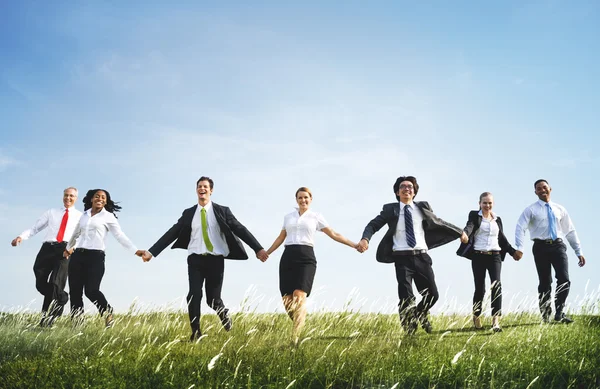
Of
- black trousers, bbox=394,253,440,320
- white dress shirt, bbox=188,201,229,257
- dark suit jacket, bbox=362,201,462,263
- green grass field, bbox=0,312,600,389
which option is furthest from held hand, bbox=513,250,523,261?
white dress shirt, bbox=188,201,229,257

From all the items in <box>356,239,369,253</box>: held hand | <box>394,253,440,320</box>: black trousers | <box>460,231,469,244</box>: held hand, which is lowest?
<box>394,253,440,320</box>: black trousers

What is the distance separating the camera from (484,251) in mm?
11438

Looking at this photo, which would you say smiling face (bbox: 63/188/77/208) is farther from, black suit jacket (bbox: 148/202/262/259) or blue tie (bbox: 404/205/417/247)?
blue tie (bbox: 404/205/417/247)

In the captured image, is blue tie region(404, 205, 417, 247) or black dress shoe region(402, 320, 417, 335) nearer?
black dress shoe region(402, 320, 417, 335)

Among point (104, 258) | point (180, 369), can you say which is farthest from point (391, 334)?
point (104, 258)

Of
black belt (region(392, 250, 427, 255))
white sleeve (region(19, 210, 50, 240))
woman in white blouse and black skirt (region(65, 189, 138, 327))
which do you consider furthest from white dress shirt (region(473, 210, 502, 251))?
white sleeve (region(19, 210, 50, 240))

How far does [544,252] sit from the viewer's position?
12.3 m

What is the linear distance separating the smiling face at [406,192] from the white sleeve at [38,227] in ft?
26.9

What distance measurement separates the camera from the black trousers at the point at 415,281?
968cm

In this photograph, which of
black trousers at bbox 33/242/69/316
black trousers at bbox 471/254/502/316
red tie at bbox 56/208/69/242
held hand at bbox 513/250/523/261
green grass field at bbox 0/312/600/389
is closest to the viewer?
green grass field at bbox 0/312/600/389

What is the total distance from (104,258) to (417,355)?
21.4ft

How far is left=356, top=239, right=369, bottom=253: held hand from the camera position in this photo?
984 cm

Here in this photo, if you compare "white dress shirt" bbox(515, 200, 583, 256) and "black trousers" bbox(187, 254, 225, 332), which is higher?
"white dress shirt" bbox(515, 200, 583, 256)

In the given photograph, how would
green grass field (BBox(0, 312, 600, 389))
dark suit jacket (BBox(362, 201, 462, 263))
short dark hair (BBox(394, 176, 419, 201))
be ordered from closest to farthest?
1. green grass field (BBox(0, 312, 600, 389))
2. dark suit jacket (BBox(362, 201, 462, 263))
3. short dark hair (BBox(394, 176, 419, 201))
